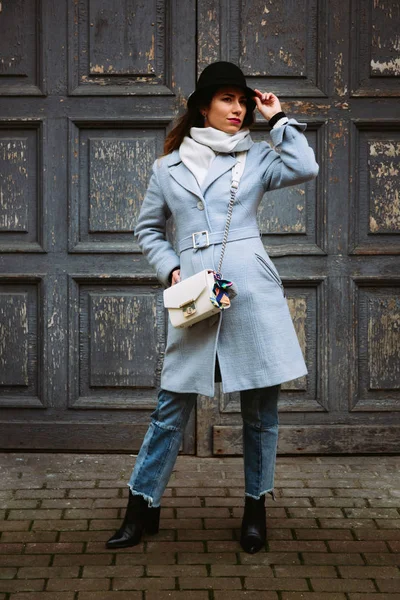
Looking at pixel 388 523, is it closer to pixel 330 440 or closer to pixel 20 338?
pixel 330 440

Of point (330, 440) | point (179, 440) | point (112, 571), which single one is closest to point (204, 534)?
point (179, 440)

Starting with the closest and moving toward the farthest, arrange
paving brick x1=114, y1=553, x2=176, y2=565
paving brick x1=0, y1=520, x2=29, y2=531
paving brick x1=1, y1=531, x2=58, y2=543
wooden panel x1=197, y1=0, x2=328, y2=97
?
paving brick x1=114, y1=553, x2=176, y2=565 → paving brick x1=1, y1=531, x2=58, y2=543 → paving brick x1=0, y1=520, x2=29, y2=531 → wooden panel x1=197, y1=0, x2=328, y2=97

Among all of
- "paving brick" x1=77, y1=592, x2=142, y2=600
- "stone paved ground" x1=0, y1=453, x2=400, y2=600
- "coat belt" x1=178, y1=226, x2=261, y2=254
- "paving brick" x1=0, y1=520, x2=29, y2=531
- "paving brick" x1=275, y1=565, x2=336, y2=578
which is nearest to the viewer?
"paving brick" x1=77, y1=592, x2=142, y2=600

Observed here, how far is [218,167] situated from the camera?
11.8ft

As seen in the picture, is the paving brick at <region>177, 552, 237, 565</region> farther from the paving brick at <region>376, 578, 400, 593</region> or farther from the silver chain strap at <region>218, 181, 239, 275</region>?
the silver chain strap at <region>218, 181, 239, 275</region>

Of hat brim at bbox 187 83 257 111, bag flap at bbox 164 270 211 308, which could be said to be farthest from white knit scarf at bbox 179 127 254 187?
bag flap at bbox 164 270 211 308

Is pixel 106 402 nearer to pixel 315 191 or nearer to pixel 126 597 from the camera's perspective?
pixel 315 191

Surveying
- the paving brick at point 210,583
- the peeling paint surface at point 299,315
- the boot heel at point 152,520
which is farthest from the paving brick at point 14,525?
the peeling paint surface at point 299,315

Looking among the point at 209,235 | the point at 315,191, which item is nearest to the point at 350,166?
the point at 315,191

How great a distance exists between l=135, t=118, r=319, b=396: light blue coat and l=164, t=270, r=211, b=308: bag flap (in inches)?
6.3

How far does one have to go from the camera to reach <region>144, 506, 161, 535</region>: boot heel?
3717 mm

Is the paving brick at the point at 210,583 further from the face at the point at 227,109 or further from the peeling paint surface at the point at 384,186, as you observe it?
the peeling paint surface at the point at 384,186

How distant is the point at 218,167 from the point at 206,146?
102 millimetres

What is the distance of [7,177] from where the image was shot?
16.5 feet
